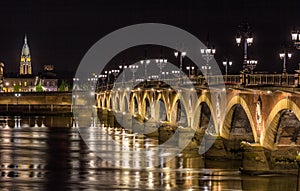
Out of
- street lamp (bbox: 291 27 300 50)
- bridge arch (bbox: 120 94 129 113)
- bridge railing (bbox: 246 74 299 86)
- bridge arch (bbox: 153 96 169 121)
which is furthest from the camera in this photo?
bridge arch (bbox: 120 94 129 113)

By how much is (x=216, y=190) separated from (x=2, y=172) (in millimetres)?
13297

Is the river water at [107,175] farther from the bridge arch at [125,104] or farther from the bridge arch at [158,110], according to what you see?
the bridge arch at [125,104]

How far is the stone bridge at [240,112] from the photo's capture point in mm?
48062

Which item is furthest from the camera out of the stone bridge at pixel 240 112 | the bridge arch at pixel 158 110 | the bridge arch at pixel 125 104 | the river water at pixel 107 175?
the bridge arch at pixel 125 104

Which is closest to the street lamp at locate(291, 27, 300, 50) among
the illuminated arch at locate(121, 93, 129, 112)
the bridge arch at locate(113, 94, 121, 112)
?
the illuminated arch at locate(121, 93, 129, 112)

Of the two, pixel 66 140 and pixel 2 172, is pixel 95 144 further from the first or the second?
pixel 2 172

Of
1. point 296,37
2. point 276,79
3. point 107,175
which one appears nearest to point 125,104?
point 276,79

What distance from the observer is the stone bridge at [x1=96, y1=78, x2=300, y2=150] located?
48.1 meters

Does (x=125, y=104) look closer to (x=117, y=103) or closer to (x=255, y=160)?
(x=117, y=103)

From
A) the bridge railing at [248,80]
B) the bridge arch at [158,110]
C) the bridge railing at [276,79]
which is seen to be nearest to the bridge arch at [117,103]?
the bridge arch at [158,110]

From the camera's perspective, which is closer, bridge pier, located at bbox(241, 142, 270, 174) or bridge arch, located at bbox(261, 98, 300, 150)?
bridge arch, located at bbox(261, 98, 300, 150)

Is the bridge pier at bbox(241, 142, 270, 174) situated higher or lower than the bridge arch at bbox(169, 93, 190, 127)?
lower

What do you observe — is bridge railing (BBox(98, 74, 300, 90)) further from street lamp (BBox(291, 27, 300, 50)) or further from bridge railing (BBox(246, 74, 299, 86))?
street lamp (BBox(291, 27, 300, 50))

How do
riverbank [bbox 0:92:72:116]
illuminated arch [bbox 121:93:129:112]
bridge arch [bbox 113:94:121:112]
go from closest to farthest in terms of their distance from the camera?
illuminated arch [bbox 121:93:129:112] < bridge arch [bbox 113:94:121:112] < riverbank [bbox 0:92:72:116]
